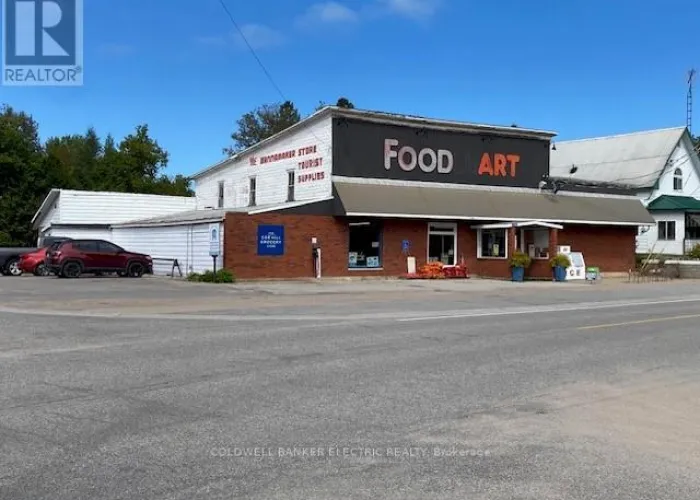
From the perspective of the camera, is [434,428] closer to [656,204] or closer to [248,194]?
[248,194]

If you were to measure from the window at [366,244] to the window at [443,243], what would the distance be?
2817 mm

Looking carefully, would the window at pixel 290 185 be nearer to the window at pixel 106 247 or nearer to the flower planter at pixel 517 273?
the window at pixel 106 247

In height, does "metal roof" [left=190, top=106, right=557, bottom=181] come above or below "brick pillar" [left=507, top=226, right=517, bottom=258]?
above

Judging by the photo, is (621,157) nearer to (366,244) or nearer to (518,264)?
(518,264)

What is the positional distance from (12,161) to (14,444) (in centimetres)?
6308

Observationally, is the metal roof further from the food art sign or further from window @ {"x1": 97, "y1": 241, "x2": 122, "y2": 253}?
window @ {"x1": 97, "y1": 241, "x2": 122, "y2": 253}

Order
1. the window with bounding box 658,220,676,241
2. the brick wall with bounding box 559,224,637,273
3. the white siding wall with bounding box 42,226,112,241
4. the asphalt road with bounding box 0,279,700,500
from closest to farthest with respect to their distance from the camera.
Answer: the asphalt road with bounding box 0,279,700,500 → the brick wall with bounding box 559,224,637,273 → the white siding wall with bounding box 42,226,112,241 → the window with bounding box 658,220,676,241

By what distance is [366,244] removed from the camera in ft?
100.0

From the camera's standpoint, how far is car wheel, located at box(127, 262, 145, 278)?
2984 centimetres

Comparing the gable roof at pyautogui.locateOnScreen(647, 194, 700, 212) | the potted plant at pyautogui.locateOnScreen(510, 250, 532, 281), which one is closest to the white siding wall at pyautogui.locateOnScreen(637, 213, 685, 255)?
the gable roof at pyautogui.locateOnScreen(647, 194, 700, 212)

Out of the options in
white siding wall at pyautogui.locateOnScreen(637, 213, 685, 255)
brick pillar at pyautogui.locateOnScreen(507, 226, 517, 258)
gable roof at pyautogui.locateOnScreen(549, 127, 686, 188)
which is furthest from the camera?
gable roof at pyautogui.locateOnScreen(549, 127, 686, 188)

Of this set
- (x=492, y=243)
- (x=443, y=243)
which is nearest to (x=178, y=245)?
(x=443, y=243)

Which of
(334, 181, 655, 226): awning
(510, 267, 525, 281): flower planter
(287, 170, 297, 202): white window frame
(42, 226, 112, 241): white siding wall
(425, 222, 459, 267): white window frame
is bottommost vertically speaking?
(510, 267, 525, 281): flower planter
